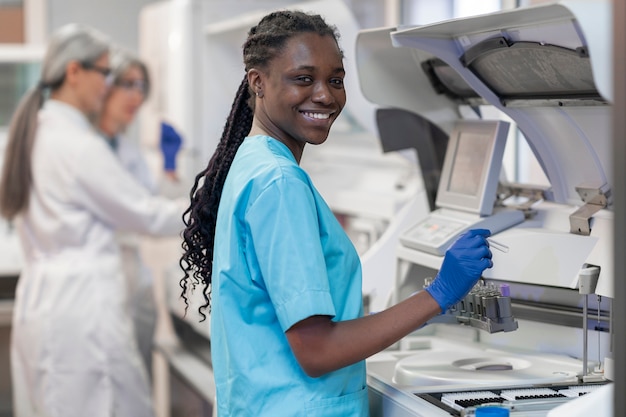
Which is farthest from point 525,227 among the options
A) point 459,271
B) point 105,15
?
point 105,15

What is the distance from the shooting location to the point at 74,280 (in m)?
3.14

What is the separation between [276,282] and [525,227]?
0.64 meters

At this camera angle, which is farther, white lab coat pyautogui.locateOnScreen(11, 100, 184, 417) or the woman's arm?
white lab coat pyautogui.locateOnScreen(11, 100, 184, 417)

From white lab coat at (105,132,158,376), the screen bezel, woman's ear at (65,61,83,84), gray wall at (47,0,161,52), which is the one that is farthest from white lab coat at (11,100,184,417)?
gray wall at (47,0,161,52)

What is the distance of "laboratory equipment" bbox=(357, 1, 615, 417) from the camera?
1.54 metres

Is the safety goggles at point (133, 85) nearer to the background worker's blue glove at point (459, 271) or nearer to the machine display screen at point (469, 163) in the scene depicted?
the machine display screen at point (469, 163)

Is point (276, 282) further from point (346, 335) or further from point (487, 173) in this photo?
point (487, 173)

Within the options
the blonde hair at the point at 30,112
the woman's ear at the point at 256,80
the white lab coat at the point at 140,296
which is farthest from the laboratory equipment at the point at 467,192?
the white lab coat at the point at 140,296

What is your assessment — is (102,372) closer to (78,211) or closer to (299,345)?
(78,211)

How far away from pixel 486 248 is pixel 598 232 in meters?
0.30

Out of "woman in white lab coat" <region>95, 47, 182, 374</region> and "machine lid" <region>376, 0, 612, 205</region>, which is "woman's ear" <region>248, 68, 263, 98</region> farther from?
"woman in white lab coat" <region>95, 47, 182, 374</region>

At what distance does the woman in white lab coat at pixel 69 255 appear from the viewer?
3133mm

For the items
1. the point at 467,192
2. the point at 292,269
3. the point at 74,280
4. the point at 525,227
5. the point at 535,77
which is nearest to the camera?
the point at 292,269

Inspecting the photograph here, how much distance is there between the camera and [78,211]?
10.4 ft
